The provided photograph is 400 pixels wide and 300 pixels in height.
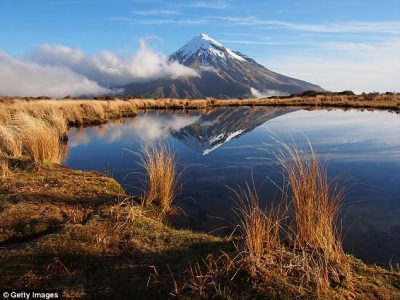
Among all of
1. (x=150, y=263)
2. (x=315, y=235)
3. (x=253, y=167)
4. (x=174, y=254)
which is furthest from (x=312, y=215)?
(x=253, y=167)

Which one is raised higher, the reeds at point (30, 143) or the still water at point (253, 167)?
the reeds at point (30, 143)

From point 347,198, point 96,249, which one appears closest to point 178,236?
point 96,249

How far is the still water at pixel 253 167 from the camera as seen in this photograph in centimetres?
593

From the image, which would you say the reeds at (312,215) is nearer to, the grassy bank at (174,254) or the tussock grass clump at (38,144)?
the grassy bank at (174,254)

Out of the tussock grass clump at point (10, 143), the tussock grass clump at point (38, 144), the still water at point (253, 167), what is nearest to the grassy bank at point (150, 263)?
the still water at point (253, 167)

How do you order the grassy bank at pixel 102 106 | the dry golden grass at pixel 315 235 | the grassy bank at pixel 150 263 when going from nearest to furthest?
the grassy bank at pixel 150 263, the dry golden grass at pixel 315 235, the grassy bank at pixel 102 106

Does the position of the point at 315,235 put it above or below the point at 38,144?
below

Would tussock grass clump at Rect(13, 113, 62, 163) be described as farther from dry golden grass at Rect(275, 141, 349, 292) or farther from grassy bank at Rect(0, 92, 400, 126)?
dry golden grass at Rect(275, 141, 349, 292)

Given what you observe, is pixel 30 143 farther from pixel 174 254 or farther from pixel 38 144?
pixel 174 254

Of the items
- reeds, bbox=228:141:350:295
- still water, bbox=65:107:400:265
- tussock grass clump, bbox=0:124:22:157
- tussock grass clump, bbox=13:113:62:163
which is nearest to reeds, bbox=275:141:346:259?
reeds, bbox=228:141:350:295

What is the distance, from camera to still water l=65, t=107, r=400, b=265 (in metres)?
5.93

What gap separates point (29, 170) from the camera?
748 cm

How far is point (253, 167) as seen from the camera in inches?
395

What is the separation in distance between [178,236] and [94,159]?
803 cm
